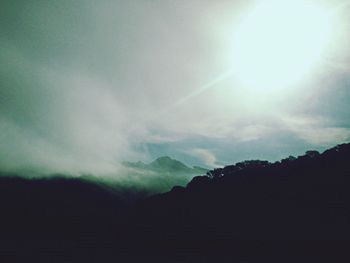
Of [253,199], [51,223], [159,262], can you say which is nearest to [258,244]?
[253,199]

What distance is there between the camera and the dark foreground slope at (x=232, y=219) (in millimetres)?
55094

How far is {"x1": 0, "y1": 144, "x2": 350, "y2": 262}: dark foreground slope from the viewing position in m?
55.1

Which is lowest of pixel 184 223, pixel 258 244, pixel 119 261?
pixel 119 261

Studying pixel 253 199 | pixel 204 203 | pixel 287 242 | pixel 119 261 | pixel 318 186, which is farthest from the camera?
pixel 204 203

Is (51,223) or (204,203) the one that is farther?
(51,223)

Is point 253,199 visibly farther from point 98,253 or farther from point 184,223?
point 98,253

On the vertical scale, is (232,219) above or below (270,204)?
below

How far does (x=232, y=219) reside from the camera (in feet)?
221

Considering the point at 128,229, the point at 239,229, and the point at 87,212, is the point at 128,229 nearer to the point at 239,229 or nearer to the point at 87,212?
the point at 239,229

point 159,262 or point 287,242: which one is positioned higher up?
point 287,242

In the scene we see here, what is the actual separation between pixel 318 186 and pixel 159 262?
134 feet

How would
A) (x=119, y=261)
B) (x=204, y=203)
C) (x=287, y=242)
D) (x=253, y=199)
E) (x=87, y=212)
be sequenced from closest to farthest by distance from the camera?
(x=287, y=242) → (x=119, y=261) → (x=253, y=199) → (x=204, y=203) → (x=87, y=212)

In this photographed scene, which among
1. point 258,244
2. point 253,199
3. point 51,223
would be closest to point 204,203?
point 253,199

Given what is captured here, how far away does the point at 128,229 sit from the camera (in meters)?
85.6
